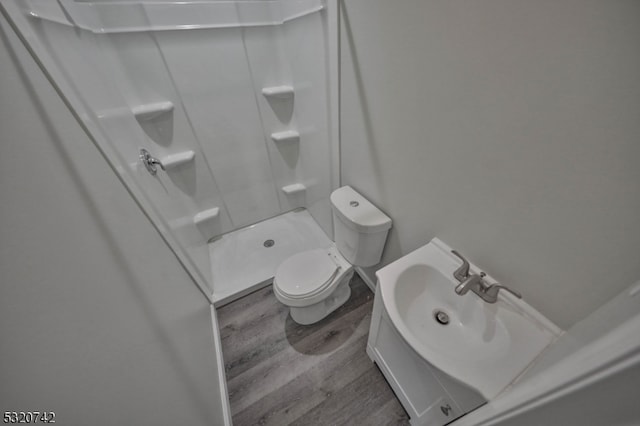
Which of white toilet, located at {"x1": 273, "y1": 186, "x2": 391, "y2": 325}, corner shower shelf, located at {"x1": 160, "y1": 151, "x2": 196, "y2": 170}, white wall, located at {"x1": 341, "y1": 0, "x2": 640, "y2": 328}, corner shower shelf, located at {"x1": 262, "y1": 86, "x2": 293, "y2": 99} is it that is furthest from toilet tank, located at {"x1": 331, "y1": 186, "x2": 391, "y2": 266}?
corner shower shelf, located at {"x1": 160, "y1": 151, "x2": 196, "y2": 170}

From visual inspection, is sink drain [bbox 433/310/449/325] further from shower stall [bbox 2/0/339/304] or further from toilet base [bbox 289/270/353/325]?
shower stall [bbox 2/0/339/304]

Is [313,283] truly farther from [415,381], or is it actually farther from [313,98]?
[313,98]

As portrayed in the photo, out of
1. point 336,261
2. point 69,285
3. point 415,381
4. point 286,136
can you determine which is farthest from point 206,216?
point 415,381

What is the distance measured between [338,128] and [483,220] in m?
0.88

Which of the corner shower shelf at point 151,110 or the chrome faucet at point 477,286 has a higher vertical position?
the corner shower shelf at point 151,110

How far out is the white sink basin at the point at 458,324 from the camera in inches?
22.7

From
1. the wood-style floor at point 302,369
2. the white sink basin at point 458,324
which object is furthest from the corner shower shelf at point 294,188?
the white sink basin at point 458,324

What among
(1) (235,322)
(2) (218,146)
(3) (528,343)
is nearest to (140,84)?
(2) (218,146)

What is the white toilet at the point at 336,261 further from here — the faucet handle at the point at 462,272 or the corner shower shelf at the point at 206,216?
the corner shower shelf at the point at 206,216

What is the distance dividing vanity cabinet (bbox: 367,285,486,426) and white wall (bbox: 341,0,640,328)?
0.37 m

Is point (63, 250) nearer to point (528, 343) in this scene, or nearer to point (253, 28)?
point (528, 343)

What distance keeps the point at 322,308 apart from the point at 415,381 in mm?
611

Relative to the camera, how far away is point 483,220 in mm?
722

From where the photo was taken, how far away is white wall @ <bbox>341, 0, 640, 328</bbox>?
0.43 metres
